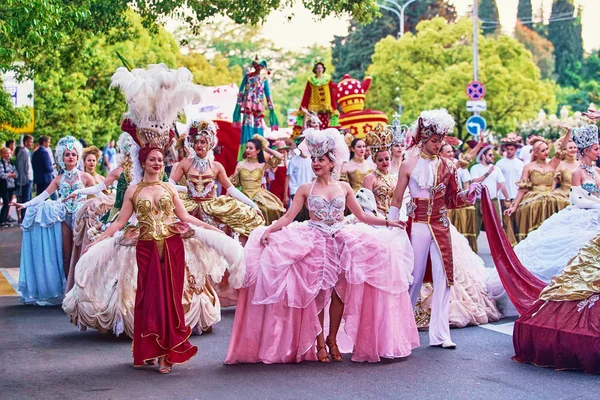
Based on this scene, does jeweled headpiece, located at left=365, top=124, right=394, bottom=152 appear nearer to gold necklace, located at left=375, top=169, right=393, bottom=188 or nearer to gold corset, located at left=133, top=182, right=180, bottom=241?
gold necklace, located at left=375, top=169, right=393, bottom=188

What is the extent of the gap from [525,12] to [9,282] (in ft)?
381

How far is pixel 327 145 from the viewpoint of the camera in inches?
364

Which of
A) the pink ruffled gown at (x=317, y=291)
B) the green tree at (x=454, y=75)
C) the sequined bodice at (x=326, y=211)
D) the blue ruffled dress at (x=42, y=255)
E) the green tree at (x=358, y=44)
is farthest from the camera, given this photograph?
the green tree at (x=358, y=44)

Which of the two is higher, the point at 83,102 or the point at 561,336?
the point at 83,102

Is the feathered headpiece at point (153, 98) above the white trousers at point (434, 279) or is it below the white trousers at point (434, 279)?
above

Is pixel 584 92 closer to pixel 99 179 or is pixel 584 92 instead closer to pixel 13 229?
pixel 13 229

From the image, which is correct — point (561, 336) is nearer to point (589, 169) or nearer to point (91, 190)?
point (589, 169)

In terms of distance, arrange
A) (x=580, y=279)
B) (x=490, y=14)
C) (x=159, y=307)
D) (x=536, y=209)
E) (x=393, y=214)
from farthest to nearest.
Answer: (x=490, y=14) → (x=536, y=209) → (x=393, y=214) → (x=580, y=279) → (x=159, y=307)

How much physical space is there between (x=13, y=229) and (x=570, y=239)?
17.2 m

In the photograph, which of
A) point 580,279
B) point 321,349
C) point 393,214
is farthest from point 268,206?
point 580,279

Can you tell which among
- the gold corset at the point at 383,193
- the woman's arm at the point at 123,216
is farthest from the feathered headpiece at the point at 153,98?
the gold corset at the point at 383,193

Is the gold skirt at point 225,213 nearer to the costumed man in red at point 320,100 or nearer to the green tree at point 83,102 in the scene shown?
the costumed man in red at point 320,100

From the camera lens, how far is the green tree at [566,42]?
10069 cm

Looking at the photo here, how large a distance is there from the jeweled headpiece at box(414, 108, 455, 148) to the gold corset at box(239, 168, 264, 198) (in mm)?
5176
